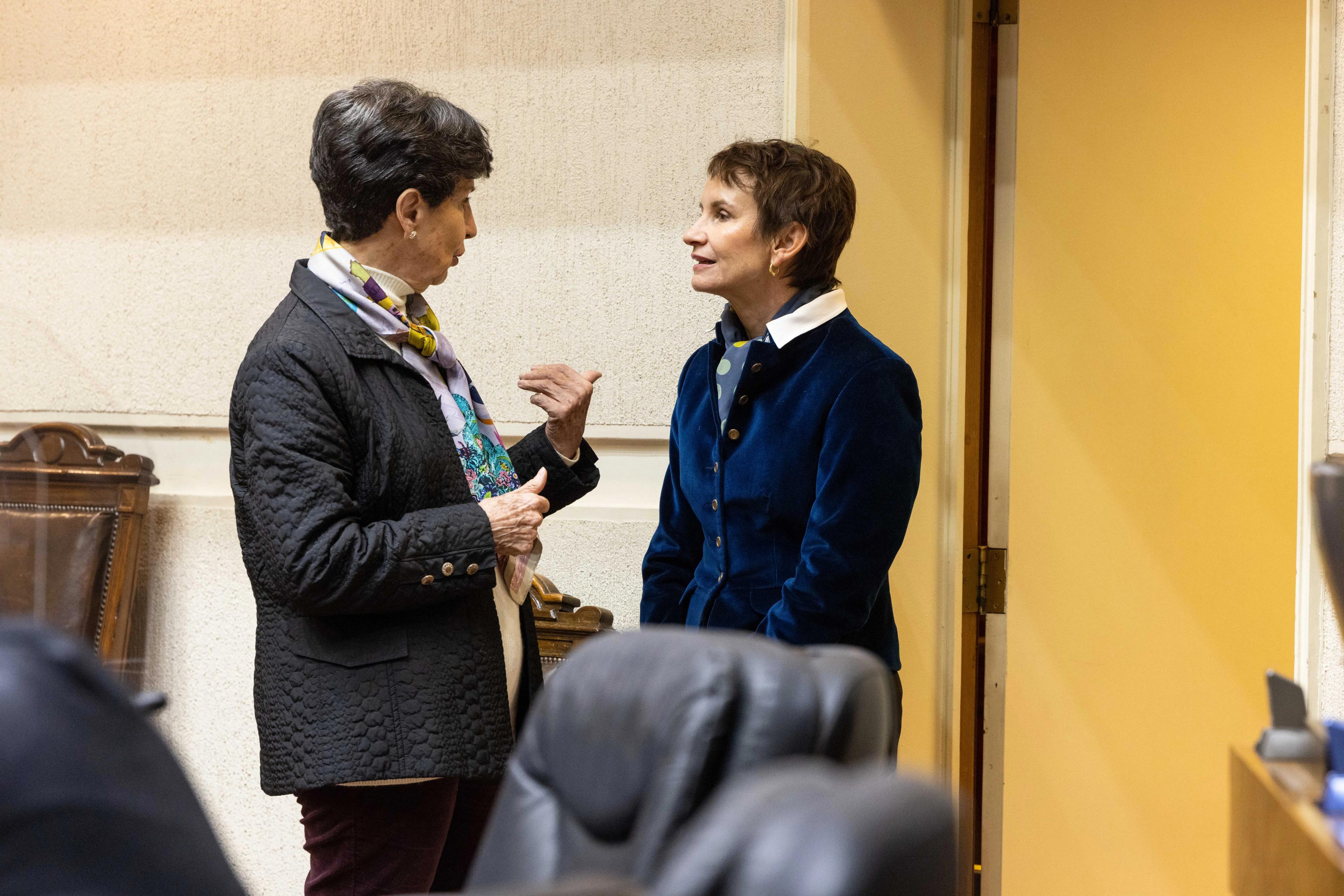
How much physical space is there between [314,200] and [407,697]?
5.78 feet

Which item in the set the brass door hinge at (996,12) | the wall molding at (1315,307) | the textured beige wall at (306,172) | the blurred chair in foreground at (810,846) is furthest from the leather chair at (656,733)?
the brass door hinge at (996,12)

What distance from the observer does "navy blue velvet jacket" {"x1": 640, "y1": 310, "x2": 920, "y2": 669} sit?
1915 mm

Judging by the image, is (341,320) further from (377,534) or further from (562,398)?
(562,398)

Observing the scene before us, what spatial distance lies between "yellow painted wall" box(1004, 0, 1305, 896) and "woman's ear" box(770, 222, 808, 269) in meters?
0.99

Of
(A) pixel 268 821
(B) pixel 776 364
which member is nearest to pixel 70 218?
(A) pixel 268 821

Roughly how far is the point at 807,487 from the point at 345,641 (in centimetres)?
77

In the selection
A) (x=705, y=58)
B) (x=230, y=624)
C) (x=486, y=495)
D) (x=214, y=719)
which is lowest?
(x=214, y=719)

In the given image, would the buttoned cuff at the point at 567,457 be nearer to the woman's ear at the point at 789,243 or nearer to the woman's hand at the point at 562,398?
the woman's hand at the point at 562,398

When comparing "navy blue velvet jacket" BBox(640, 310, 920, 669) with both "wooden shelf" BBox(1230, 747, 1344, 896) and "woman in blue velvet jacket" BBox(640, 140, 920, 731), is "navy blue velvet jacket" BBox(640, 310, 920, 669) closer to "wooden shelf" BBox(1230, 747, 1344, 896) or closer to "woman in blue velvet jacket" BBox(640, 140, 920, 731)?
"woman in blue velvet jacket" BBox(640, 140, 920, 731)

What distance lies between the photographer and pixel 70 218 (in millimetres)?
3154

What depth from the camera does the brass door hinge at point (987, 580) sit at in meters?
2.86

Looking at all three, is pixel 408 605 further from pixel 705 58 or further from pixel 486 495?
pixel 705 58

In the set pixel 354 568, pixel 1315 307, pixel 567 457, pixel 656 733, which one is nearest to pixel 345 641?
pixel 354 568

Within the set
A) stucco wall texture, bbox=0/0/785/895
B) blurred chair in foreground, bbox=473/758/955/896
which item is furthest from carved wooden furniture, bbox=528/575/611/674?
blurred chair in foreground, bbox=473/758/955/896
